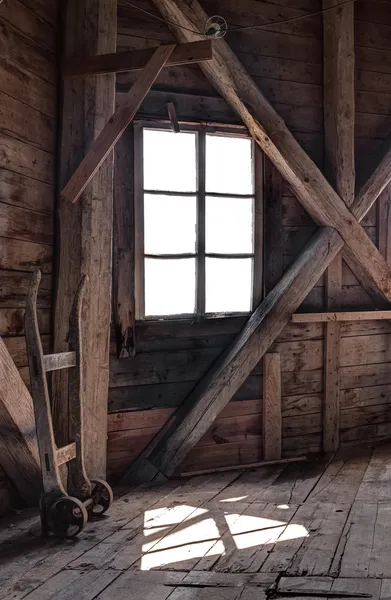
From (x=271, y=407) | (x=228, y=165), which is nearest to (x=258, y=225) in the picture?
(x=228, y=165)

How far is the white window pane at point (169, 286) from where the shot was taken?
15.1ft

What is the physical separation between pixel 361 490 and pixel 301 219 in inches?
80.1

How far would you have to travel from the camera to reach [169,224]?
467 cm

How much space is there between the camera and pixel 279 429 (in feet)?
16.6

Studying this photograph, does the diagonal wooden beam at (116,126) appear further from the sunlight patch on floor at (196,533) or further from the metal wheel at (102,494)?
the sunlight patch on floor at (196,533)

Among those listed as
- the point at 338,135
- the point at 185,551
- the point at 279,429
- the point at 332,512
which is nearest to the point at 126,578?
the point at 185,551

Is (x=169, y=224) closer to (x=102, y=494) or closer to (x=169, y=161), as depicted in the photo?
(x=169, y=161)

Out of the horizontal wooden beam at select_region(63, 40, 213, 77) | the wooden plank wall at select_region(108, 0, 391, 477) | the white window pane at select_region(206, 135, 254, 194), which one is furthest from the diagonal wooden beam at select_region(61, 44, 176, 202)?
the white window pane at select_region(206, 135, 254, 194)

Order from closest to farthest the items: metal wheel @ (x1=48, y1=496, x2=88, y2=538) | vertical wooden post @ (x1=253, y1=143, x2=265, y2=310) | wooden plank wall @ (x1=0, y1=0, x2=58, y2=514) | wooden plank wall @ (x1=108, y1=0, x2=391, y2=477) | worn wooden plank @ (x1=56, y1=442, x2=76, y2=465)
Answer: metal wheel @ (x1=48, y1=496, x2=88, y2=538) < worn wooden plank @ (x1=56, y1=442, x2=76, y2=465) < wooden plank wall @ (x1=0, y1=0, x2=58, y2=514) < wooden plank wall @ (x1=108, y1=0, x2=391, y2=477) < vertical wooden post @ (x1=253, y1=143, x2=265, y2=310)

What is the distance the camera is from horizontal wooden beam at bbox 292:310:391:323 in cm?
498

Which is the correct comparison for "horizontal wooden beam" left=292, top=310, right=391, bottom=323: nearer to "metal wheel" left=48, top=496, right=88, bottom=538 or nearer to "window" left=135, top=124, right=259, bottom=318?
"window" left=135, top=124, right=259, bottom=318

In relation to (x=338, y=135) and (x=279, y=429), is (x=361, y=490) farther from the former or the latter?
(x=338, y=135)

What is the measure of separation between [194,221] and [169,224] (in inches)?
7.8

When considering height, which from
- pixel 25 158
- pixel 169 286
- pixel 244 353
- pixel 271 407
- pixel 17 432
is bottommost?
pixel 271 407
